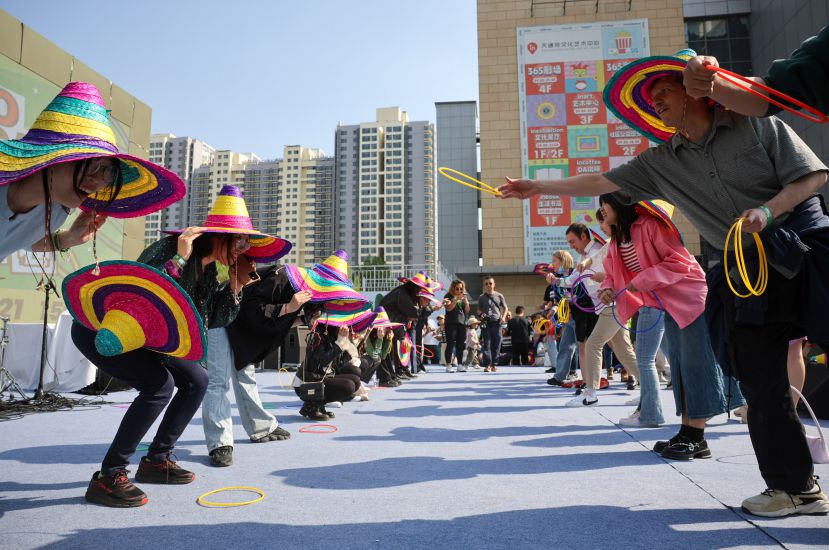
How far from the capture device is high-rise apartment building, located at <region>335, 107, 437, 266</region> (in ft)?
303

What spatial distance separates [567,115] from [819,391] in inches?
671

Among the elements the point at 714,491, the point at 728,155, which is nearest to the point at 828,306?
the point at 728,155

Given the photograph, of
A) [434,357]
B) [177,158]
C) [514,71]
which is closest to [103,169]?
[434,357]

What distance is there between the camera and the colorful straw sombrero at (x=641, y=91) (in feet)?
7.08

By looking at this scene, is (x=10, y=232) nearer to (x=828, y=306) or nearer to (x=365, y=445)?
(x=365, y=445)

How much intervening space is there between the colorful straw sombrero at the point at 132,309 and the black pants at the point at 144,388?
127mm

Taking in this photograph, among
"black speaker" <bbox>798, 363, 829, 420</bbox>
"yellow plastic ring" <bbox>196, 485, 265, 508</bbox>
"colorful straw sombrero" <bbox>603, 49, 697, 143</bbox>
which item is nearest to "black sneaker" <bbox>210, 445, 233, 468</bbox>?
"yellow plastic ring" <bbox>196, 485, 265, 508</bbox>

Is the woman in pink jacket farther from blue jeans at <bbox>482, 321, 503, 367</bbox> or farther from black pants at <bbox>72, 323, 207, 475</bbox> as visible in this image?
blue jeans at <bbox>482, 321, 503, 367</bbox>

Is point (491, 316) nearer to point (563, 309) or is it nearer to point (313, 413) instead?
point (563, 309)

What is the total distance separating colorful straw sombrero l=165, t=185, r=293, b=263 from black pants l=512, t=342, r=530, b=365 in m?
11.7

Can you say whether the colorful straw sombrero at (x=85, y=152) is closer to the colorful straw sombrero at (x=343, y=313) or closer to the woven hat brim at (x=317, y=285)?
the woven hat brim at (x=317, y=285)

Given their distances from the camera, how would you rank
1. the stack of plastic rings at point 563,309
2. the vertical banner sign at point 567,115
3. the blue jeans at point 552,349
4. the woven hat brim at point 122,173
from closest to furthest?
1. the woven hat brim at point 122,173
2. the stack of plastic rings at point 563,309
3. the blue jeans at point 552,349
4. the vertical banner sign at point 567,115

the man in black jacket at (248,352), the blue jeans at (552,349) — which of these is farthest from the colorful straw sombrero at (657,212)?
the blue jeans at (552,349)

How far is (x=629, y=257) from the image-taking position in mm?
3457
